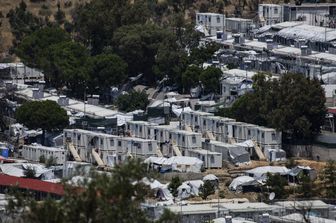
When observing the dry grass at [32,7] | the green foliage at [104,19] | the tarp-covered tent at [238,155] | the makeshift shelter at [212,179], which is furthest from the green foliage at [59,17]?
the makeshift shelter at [212,179]

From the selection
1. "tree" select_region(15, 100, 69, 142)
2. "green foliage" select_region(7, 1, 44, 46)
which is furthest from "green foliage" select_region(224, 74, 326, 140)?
"green foliage" select_region(7, 1, 44, 46)

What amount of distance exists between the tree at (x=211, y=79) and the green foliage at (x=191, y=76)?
36 cm

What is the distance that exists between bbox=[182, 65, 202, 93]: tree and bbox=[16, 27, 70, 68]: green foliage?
6772 millimetres

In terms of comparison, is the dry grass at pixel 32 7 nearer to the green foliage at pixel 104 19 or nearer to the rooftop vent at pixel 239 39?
the green foliage at pixel 104 19

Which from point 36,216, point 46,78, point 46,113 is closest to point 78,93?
point 46,78

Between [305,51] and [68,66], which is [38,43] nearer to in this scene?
[68,66]

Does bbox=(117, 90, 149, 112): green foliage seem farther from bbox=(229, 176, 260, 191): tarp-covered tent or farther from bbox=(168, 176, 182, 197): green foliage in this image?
bbox=(168, 176, 182, 197): green foliage

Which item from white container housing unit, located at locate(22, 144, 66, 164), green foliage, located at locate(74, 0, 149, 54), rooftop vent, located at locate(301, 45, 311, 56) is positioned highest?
green foliage, located at locate(74, 0, 149, 54)

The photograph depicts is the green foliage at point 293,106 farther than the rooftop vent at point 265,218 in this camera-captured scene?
Yes

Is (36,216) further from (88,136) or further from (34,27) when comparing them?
(34,27)

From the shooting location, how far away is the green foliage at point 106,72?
6881 cm

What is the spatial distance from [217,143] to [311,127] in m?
2.84

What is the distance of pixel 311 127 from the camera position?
194 ft

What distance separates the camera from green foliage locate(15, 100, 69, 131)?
201 feet
